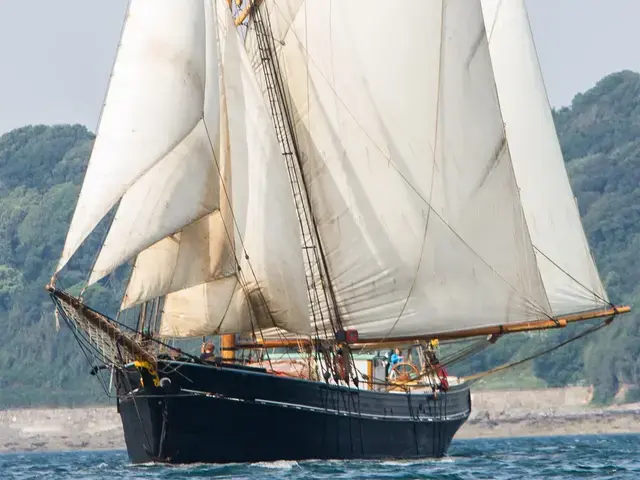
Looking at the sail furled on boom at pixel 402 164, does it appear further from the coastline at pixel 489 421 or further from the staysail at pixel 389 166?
the coastline at pixel 489 421

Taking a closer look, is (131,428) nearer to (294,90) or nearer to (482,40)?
(294,90)

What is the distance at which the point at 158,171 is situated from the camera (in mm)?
40625

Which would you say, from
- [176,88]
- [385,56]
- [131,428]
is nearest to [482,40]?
[385,56]

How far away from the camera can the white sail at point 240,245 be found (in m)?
42.8

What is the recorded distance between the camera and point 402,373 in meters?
50.6

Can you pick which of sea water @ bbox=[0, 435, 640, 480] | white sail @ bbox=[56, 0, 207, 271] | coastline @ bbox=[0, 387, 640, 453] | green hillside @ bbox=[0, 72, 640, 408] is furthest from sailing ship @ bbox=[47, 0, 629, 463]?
green hillside @ bbox=[0, 72, 640, 408]

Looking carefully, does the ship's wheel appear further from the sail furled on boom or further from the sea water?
the sea water

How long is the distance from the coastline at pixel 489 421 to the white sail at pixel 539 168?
66.5 metres

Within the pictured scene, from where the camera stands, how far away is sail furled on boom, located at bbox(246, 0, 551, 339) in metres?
47.4

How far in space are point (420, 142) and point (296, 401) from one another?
9.25 metres

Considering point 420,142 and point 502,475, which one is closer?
point 502,475

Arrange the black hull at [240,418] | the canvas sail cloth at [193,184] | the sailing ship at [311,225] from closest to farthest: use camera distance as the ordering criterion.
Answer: the canvas sail cloth at [193,184] < the sailing ship at [311,225] < the black hull at [240,418]

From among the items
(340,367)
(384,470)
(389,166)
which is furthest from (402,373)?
(384,470)

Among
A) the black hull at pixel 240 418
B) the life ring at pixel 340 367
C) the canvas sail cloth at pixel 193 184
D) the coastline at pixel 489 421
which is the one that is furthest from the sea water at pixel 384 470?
the coastline at pixel 489 421
